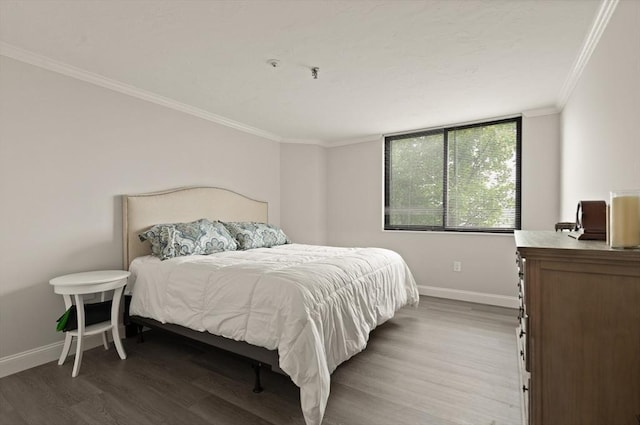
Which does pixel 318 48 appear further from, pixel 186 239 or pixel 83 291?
pixel 83 291

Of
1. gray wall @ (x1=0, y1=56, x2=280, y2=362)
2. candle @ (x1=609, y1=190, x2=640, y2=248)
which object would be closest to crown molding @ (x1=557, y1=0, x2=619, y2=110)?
candle @ (x1=609, y1=190, x2=640, y2=248)

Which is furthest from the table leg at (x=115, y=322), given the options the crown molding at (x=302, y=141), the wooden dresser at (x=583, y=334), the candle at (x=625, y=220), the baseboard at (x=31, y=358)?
the crown molding at (x=302, y=141)

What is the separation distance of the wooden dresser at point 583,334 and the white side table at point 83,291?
2.71 meters

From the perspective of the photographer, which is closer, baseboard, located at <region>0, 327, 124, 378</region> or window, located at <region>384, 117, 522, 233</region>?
baseboard, located at <region>0, 327, 124, 378</region>

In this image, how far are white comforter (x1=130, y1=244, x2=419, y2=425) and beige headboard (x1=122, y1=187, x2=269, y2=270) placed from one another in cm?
28

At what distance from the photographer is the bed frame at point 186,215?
2.09 m

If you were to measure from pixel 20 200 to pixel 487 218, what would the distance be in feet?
15.6

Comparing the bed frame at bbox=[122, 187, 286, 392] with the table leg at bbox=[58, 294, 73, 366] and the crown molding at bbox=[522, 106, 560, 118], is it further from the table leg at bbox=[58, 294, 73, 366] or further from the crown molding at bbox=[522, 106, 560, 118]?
the crown molding at bbox=[522, 106, 560, 118]

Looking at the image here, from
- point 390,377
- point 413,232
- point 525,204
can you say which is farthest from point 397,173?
point 390,377

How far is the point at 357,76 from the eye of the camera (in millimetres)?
2740

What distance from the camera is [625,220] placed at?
3.55 feet

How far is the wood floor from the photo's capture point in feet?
5.94

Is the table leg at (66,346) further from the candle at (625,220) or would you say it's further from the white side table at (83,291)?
the candle at (625,220)

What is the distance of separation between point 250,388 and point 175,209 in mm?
2071
